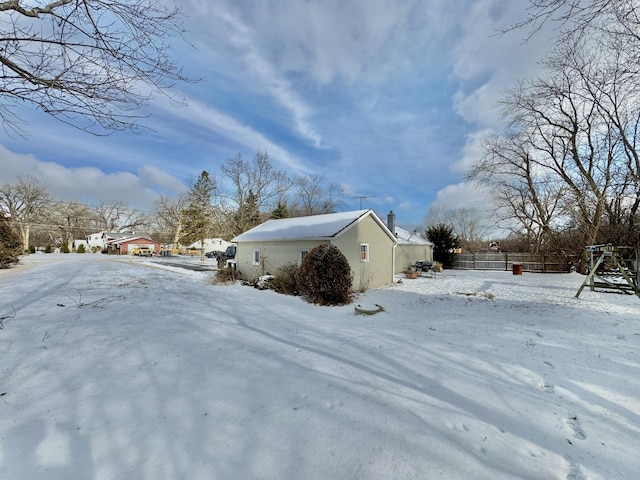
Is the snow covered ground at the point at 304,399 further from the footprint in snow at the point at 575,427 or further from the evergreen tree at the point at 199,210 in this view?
the evergreen tree at the point at 199,210

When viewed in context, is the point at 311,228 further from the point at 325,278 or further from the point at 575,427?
the point at 575,427

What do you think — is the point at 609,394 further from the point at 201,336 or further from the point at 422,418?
Answer: the point at 201,336

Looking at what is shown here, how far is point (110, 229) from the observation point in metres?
64.8

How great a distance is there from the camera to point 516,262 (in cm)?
2347

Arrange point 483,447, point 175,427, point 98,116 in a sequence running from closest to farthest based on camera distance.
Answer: point 483,447 < point 175,427 < point 98,116

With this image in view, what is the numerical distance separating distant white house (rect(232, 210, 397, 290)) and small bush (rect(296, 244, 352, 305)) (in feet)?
6.53

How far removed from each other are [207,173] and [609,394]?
1658 inches

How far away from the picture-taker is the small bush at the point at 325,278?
10.1 metres

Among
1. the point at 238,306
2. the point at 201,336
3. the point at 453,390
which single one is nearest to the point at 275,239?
the point at 238,306

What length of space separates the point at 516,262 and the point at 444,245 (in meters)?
5.68

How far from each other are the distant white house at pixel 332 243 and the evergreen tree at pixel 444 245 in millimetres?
11958

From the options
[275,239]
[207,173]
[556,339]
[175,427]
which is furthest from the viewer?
[207,173]

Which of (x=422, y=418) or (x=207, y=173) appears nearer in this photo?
(x=422, y=418)

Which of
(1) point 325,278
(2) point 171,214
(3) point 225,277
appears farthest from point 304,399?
(2) point 171,214
